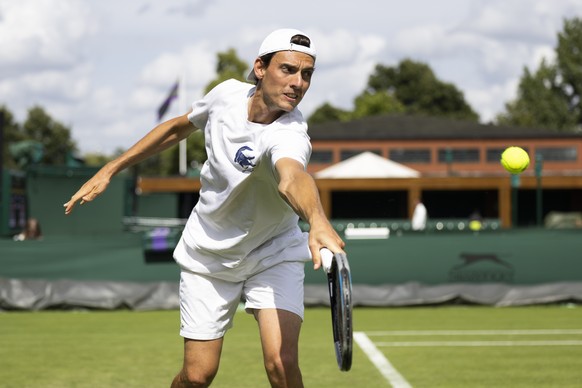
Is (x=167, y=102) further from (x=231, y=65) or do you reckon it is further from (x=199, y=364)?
(x=199, y=364)

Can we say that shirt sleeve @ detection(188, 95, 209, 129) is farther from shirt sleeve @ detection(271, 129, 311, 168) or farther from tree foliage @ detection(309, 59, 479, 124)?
tree foliage @ detection(309, 59, 479, 124)

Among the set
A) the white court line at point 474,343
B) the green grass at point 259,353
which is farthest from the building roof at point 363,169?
the white court line at point 474,343

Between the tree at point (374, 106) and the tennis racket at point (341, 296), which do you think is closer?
the tennis racket at point (341, 296)

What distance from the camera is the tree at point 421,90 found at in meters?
89.6

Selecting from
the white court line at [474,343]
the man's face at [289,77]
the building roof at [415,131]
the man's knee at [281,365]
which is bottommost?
the white court line at [474,343]

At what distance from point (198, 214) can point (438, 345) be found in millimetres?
6008

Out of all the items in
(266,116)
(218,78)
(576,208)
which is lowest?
(576,208)

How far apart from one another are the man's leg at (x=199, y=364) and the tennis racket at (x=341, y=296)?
1.35 meters

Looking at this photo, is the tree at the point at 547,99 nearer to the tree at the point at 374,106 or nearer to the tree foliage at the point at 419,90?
the tree at the point at 374,106

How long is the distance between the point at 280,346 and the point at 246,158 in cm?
94

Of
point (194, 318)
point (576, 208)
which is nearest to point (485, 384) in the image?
point (194, 318)

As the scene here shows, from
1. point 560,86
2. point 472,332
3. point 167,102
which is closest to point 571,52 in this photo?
point 560,86

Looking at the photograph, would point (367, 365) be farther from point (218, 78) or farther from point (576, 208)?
point (218, 78)

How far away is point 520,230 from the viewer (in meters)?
15.7
